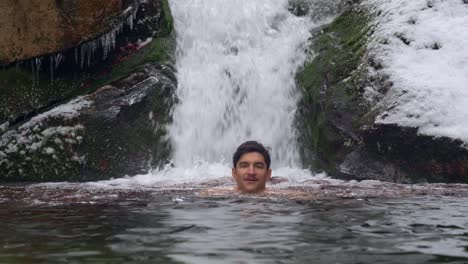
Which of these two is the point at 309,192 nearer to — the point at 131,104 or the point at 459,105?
the point at 459,105

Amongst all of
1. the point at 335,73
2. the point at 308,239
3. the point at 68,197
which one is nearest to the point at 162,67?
the point at 335,73

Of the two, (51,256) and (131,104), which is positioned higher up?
(131,104)

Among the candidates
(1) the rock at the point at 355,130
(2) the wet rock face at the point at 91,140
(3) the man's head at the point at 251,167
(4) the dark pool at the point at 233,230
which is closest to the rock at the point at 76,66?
(2) the wet rock face at the point at 91,140

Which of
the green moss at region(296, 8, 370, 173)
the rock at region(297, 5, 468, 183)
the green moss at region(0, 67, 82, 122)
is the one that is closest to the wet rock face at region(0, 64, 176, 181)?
the green moss at region(0, 67, 82, 122)

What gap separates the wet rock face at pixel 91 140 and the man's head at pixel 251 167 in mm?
3460

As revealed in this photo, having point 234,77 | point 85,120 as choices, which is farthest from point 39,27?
point 234,77

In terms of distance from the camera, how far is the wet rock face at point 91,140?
9.55 m

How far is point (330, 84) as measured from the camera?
9.79 meters

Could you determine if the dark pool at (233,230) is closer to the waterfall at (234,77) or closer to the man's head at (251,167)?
the man's head at (251,167)

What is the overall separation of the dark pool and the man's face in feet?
1.08

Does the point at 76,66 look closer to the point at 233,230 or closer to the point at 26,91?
the point at 26,91

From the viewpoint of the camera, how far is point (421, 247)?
345cm

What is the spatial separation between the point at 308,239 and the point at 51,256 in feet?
5.02

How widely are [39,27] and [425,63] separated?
19.9 feet
